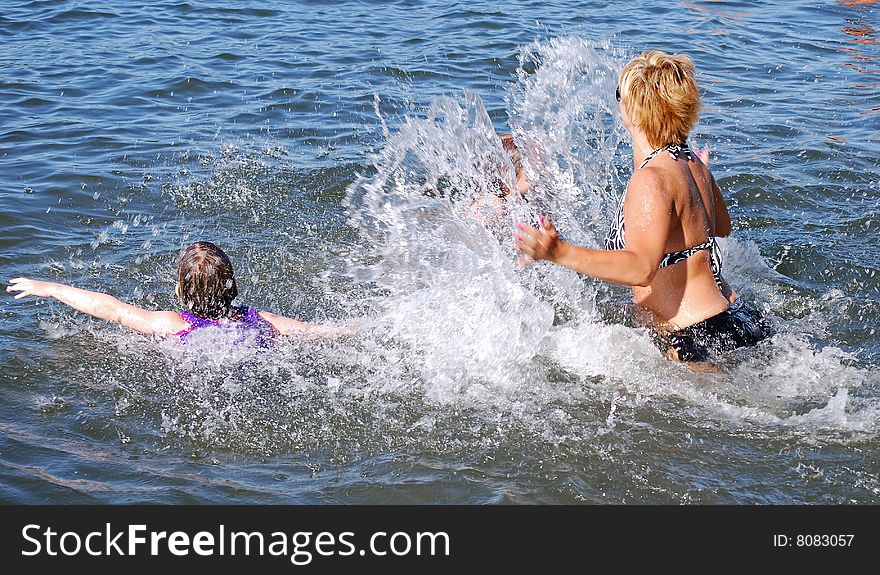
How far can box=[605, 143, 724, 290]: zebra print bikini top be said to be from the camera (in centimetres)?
492

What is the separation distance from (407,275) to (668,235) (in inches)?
96.5

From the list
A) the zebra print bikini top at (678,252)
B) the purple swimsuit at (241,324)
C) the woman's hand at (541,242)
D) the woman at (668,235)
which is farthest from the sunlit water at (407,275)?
the woman's hand at (541,242)

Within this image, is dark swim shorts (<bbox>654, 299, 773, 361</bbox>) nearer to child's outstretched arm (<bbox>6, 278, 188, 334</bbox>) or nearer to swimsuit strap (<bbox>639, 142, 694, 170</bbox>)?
swimsuit strap (<bbox>639, 142, 694, 170</bbox>)

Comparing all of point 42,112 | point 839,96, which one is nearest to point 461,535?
point 42,112

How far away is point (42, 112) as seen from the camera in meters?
10.4

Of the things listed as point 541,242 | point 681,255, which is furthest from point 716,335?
point 541,242

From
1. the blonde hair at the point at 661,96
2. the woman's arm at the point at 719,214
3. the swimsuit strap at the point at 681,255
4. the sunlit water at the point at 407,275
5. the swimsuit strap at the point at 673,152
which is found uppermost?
the blonde hair at the point at 661,96

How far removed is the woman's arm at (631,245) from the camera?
14.4ft

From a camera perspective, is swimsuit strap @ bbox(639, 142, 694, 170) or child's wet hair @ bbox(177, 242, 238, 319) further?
Answer: child's wet hair @ bbox(177, 242, 238, 319)

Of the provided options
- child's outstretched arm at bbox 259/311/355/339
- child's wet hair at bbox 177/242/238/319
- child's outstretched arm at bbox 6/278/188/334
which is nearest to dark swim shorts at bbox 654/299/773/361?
child's outstretched arm at bbox 259/311/355/339

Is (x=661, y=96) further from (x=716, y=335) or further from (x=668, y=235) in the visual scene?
(x=716, y=335)

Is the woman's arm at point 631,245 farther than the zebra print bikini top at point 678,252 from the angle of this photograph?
No

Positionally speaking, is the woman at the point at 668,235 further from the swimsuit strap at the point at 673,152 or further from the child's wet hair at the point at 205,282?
the child's wet hair at the point at 205,282

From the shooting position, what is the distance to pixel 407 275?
272 inches
